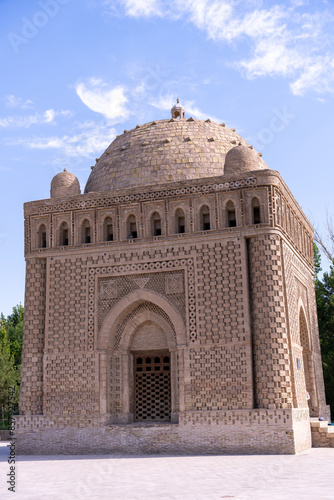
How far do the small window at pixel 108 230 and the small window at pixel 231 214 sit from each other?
309cm

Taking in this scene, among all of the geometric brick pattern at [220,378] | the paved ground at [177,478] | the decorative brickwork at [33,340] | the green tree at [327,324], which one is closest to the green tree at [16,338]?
the green tree at [327,324]

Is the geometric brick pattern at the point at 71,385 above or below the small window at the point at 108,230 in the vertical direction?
below

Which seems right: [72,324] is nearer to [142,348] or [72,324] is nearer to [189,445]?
[142,348]

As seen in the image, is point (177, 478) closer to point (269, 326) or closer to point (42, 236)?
point (269, 326)

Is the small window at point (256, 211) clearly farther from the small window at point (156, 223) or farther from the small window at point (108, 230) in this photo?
the small window at point (108, 230)

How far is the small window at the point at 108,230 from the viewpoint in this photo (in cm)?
1552

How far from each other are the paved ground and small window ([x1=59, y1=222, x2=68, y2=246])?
5648 millimetres

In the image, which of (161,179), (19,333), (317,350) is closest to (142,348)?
(161,179)

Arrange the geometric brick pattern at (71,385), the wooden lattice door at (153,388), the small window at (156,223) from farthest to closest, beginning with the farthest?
the small window at (156,223), the wooden lattice door at (153,388), the geometric brick pattern at (71,385)

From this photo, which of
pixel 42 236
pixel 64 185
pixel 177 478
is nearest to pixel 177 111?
pixel 64 185

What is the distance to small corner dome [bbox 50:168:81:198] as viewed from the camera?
1655cm

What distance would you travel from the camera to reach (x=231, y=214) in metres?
14.7

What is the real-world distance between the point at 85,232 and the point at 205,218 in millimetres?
3263

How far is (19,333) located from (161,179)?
22988mm
